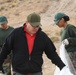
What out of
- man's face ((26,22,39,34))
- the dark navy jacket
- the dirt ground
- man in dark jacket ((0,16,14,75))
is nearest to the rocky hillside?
the dirt ground

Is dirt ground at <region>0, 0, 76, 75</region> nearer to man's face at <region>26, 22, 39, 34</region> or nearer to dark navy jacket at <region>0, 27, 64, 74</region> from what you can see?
dark navy jacket at <region>0, 27, 64, 74</region>

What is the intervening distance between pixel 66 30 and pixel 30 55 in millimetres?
1463

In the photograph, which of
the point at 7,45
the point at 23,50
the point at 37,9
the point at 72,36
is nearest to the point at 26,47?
the point at 23,50

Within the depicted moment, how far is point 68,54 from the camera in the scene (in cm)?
633

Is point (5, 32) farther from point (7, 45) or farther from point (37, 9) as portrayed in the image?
point (37, 9)

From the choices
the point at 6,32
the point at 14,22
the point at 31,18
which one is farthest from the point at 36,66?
the point at 14,22

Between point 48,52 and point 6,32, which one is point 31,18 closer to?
point 48,52

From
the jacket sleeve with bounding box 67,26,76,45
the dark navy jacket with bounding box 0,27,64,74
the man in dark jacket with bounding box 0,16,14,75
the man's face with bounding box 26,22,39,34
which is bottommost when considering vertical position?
the man in dark jacket with bounding box 0,16,14,75

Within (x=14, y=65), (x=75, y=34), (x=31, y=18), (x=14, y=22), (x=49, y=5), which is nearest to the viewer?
(x=31, y=18)

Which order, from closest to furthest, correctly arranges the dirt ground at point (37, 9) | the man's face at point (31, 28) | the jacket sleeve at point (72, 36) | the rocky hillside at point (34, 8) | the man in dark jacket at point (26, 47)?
the man's face at point (31, 28) < the man in dark jacket at point (26, 47) < the jacket sleeve at point (72, 36) < the dirt ground at point (37, 9) < the rocky hillside at point (34, 8)

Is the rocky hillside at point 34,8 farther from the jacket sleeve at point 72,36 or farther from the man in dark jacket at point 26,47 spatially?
the man in dark jacket at point 26,47

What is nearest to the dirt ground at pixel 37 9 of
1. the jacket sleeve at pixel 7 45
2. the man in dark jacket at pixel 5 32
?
the man in dark jacket at pixel 5 32

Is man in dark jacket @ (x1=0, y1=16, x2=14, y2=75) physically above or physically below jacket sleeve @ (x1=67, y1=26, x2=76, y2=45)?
below

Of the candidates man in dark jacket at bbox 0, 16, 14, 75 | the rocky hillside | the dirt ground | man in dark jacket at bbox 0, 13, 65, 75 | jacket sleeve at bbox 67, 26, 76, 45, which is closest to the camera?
man in dark jacket at bbox 0, 13, 65, 75
